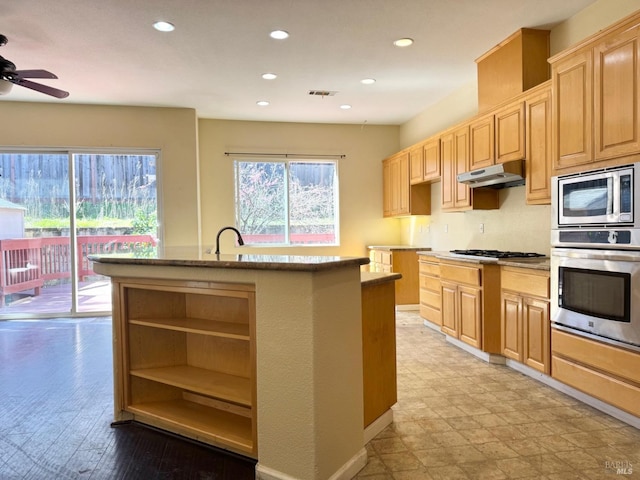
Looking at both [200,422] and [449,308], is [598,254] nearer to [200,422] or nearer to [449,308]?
[449,308]

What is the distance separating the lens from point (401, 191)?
648cm

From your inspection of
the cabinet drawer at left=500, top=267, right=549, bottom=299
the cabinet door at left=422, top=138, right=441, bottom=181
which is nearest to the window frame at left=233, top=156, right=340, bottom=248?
the cabinet door at left=422, top=138, right=441, bottom=181

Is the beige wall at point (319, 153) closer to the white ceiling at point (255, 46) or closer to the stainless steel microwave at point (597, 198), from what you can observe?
the white ceiling at point (255, 46)

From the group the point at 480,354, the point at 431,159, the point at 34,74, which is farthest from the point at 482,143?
the point at 34,74

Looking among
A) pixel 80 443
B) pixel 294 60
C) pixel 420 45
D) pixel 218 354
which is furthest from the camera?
pixel 294 60

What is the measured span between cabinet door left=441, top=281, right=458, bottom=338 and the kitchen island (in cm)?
239

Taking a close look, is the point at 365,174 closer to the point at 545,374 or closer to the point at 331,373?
the point at 545,374

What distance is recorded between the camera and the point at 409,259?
608cm

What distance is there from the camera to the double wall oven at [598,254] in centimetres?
241

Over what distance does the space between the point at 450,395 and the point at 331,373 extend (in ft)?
5.03

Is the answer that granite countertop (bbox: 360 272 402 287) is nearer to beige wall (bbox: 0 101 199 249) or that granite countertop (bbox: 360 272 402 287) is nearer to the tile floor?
the tile floor

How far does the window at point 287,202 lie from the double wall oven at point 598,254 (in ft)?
14.5

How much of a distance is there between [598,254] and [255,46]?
3.33 meters

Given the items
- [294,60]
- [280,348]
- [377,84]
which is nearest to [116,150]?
[294,60]
